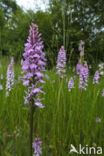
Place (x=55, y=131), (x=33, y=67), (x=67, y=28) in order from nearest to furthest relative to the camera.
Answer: (x=33, y=67), (x=55, y=131), (x=67, y=28)

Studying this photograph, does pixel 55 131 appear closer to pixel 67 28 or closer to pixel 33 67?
pixel 33 67

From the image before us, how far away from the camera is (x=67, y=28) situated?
292 cm

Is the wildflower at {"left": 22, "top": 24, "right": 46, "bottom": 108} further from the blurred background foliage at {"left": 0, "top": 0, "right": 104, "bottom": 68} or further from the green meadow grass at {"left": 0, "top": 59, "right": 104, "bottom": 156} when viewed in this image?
the blurred background foliage at {"left": 0, "top": 0, "right": 104, "bottom": 68}

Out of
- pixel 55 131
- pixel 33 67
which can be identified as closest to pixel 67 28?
pixel 55 131

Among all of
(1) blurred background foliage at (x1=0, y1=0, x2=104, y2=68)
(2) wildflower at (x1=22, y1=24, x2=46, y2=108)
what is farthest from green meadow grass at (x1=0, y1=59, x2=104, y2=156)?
(1) blurred background foliage at (x1=0, y1=0, x2=104, y2=68)

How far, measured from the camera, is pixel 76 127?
2209 millimetres

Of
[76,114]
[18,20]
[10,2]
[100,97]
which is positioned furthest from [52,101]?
[10,2]

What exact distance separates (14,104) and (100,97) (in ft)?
5.53

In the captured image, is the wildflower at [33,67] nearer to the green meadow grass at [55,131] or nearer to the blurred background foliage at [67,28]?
the green meadow grass at [55,131]

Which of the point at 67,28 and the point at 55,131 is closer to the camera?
the point at 55,131

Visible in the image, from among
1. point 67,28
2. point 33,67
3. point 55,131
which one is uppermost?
point 67,28

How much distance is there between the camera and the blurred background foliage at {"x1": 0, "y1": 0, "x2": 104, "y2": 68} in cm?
283

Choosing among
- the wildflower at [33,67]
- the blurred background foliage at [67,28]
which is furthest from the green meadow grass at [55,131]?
the blurred background foliage at [67,28]

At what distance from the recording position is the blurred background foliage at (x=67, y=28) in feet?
9.27
